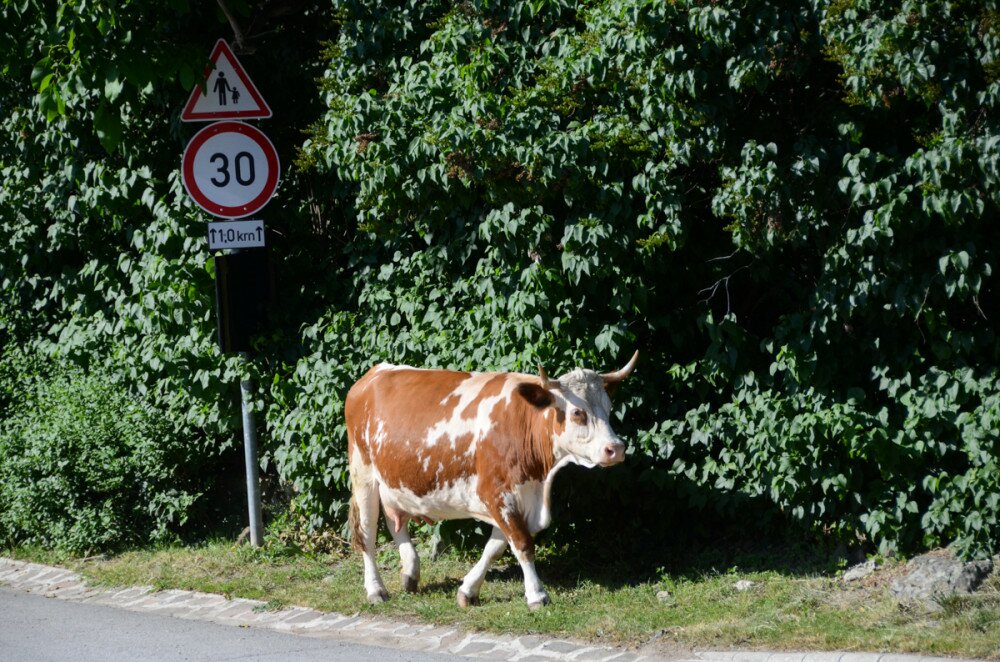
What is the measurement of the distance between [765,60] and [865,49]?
2.24 feet

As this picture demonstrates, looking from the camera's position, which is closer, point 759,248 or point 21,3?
point 759,248

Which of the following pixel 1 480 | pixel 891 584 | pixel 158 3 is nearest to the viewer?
pixel 891 584

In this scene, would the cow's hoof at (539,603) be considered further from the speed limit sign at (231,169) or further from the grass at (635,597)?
the speed limit sign at (231,169)

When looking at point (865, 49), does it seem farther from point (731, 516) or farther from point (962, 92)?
point (731, 516)

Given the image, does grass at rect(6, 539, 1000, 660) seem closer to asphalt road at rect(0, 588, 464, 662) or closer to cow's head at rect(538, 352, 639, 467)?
asphalt road at rect(0, 588, 464, 662)

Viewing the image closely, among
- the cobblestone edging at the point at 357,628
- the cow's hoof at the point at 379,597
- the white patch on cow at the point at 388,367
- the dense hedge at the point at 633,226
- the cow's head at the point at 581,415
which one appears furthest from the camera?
the white patch on cow at the point at 388,367

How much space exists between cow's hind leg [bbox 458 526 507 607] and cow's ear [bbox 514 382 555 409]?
990mm

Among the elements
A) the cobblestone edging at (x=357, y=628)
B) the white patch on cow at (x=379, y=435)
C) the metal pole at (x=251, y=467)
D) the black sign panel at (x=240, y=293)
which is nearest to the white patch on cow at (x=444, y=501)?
the white patch on cow at (x=379, y=435)

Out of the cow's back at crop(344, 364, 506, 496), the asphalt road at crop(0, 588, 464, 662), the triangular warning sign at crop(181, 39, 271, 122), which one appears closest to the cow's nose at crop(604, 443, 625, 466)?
the cow's back at crop(344, 364, 506, 496)

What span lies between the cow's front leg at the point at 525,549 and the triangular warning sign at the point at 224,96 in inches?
156

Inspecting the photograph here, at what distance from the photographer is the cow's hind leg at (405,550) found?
8164mm

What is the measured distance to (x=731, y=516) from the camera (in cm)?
850

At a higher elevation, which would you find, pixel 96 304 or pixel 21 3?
pixel 21 3

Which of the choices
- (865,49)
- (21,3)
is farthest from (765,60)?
(21,3)
